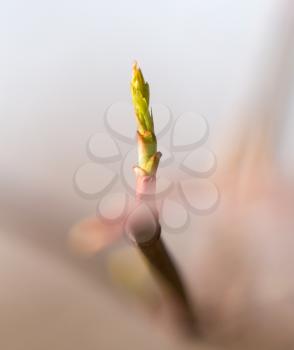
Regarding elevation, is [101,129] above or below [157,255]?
above

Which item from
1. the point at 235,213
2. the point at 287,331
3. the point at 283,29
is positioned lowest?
the point at 287,331

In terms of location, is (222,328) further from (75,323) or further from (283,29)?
(283,29)

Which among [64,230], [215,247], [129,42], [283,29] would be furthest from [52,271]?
[283,29]

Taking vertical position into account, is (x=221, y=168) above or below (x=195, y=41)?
below

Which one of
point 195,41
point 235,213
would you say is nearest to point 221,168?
point 235,213

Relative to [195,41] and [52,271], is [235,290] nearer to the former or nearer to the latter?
[52,271]

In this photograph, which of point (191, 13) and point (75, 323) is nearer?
point (75, 323)
